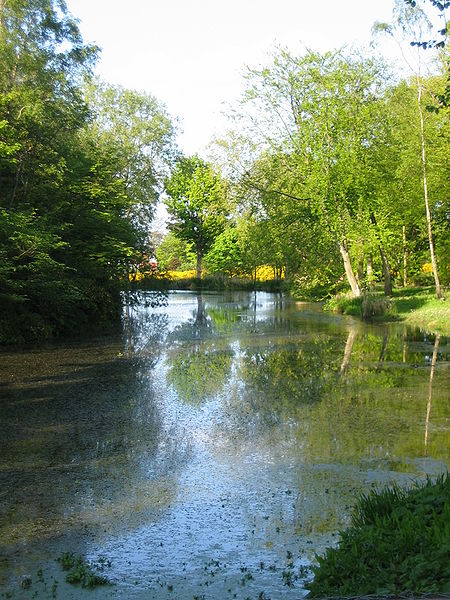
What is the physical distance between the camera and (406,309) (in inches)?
1151

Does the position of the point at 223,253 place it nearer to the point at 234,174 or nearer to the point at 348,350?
the point at 234,174

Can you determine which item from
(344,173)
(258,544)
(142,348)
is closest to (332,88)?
(344,173)

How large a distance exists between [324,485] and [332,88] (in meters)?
30.3

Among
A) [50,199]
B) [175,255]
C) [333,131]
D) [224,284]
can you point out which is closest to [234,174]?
[333,131]

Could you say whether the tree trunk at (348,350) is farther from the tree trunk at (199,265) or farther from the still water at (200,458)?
the tree trunk at (199,265)

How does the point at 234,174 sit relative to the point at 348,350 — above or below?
above

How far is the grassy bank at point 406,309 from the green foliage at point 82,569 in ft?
63.2

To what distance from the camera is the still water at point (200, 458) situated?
17.1 ft

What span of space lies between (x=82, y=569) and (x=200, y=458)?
3403mm

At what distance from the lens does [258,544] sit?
5.55m

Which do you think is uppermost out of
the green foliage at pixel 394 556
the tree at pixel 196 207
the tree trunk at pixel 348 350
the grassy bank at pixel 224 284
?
the tree at pixel 196 207

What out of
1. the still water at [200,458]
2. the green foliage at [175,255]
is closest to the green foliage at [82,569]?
the still water at [200,458]

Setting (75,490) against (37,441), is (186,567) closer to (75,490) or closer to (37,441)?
(75,490)

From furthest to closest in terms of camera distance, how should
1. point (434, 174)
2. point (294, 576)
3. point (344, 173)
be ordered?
1. point (344, 173)
2. point (434, 174)
3. point (294, 576)
